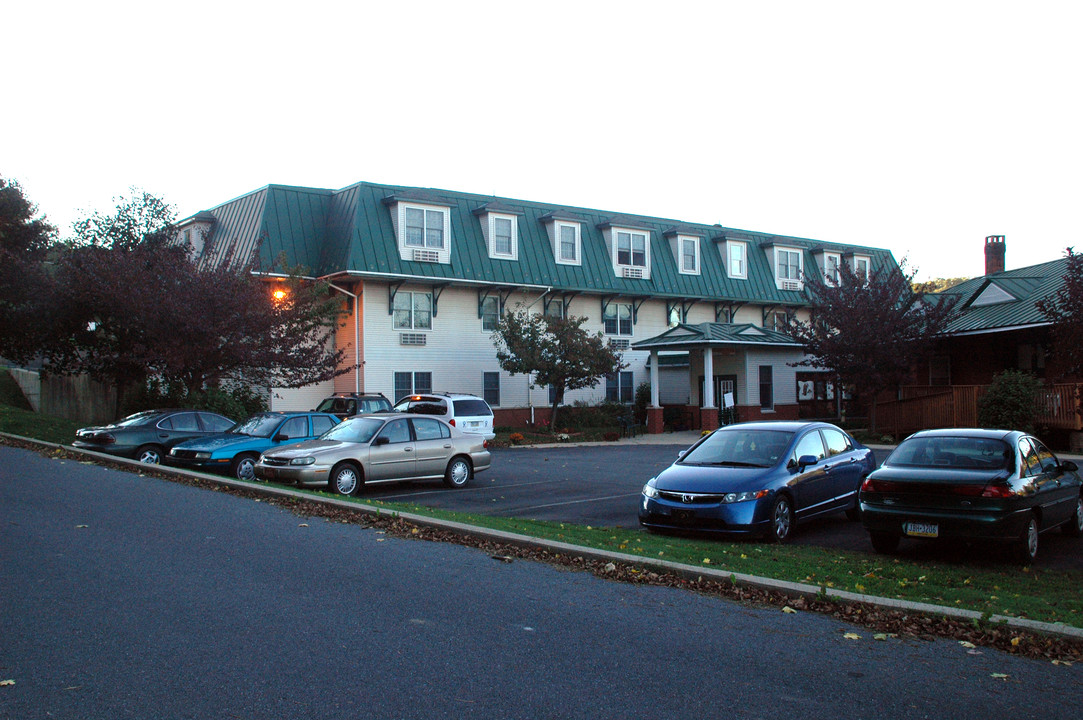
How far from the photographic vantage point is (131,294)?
21.0 meters

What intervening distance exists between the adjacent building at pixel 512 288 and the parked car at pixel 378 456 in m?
11.8

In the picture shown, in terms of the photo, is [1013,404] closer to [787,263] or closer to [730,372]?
[730,372]

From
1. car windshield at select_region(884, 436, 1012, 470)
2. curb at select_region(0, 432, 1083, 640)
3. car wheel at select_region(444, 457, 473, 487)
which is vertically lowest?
curb at select_region(0, 432, 1083, 640)

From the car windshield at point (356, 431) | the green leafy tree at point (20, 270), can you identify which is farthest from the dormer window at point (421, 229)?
the car windshield at point (356, 431)

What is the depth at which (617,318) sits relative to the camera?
124 feet

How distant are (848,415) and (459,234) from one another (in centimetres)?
1938

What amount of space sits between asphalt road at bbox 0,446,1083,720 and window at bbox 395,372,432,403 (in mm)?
22650

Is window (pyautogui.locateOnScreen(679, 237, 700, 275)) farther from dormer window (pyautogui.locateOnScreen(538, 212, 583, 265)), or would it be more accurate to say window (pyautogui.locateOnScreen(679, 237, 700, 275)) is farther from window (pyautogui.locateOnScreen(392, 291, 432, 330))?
Result: window (pyautogui.locateOnScreen(392, 291, 432, 330))

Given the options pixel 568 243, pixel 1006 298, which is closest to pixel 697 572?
pixel 1006 298

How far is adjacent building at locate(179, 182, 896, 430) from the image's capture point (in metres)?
30.8

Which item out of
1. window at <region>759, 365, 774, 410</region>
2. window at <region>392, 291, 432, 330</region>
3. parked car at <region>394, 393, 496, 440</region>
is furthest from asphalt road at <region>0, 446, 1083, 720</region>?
window at <region>759, 365, 774, 410</region>

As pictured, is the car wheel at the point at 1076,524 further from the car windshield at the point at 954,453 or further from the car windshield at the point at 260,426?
the car windshield at the point at 260,426

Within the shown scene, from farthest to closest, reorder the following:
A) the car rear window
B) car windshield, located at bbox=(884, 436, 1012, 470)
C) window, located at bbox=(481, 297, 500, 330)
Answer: window, located at bbox=(481, 297, 500, 330)
the car rear window
car windshield, located at bbox=(884, 436, 1012, 470)

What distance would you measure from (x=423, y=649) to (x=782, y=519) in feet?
21.2
